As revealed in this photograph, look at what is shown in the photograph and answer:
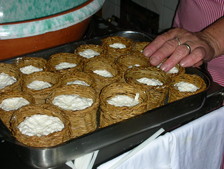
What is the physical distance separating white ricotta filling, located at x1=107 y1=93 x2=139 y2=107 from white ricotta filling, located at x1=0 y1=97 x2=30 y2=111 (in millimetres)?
229

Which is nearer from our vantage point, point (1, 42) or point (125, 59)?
point (1, 42)

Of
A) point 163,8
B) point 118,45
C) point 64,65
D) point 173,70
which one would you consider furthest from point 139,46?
point 163,8

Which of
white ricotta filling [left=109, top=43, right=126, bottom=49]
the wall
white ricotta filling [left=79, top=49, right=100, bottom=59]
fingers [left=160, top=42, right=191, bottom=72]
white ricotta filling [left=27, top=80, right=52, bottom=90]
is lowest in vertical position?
the wall

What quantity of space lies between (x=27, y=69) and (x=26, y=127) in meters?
0.31

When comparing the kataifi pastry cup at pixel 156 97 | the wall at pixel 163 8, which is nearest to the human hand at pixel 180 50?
the kataifi pastry cup at pixel 156 97

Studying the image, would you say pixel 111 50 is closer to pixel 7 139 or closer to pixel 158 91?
pixel 158 91

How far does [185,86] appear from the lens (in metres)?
1.03

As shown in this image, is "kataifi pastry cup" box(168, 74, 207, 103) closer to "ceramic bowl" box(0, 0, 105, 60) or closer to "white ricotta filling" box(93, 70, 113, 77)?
"white ricotta filling" box(93, 70, 113, 77)

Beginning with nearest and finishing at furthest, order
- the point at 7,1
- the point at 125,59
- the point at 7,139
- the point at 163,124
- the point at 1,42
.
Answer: the point at 7,139 < the point at 163,124 < the point at 1,42 < the point at 125,59 < the point at 7,1

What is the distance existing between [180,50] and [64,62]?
1.24 ft

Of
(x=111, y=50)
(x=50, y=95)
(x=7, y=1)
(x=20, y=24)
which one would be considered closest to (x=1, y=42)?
(x=20, y=24)

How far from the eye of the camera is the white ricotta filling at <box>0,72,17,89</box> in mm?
996

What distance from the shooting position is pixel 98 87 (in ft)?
3.45

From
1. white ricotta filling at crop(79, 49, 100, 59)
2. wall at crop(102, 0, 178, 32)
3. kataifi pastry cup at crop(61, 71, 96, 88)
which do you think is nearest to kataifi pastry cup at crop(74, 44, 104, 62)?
white ricotta filling at crop(79, 49, 100, 59)
